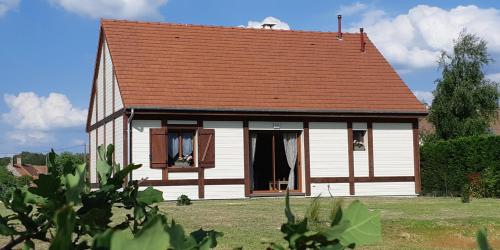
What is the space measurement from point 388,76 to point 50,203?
2211 cm

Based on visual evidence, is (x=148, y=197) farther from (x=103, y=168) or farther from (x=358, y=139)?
(x=358, y=139)

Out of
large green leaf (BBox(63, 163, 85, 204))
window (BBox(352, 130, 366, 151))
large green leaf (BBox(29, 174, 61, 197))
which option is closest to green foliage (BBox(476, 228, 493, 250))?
large green leaf (BBox(63, 163, 85, 204))

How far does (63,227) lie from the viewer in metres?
0.85

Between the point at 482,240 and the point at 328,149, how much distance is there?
790 inches

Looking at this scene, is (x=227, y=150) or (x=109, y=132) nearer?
(x=227, y=150)

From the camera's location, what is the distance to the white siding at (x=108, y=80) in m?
21.2

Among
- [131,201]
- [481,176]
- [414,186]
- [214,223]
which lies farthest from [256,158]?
[131,201]

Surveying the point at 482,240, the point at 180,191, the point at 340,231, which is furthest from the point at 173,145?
the point at 482,240

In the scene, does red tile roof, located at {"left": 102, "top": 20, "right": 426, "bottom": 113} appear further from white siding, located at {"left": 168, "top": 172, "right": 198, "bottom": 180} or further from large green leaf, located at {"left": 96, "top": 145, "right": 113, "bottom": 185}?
large green leaf, located at {"left": 96, "top": 145, "right": 113, "bottom": 185}

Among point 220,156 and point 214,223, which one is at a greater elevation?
point 220,156

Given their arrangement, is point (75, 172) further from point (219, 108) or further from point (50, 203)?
→ point (219, 108)

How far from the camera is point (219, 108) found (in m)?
19.7

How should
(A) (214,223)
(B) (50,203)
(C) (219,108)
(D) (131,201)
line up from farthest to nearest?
(C) (219,108), (A) (214,223), (D) (131,201), (B) (50,203)

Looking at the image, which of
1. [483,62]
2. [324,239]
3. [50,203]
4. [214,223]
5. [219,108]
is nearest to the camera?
[324,239]
